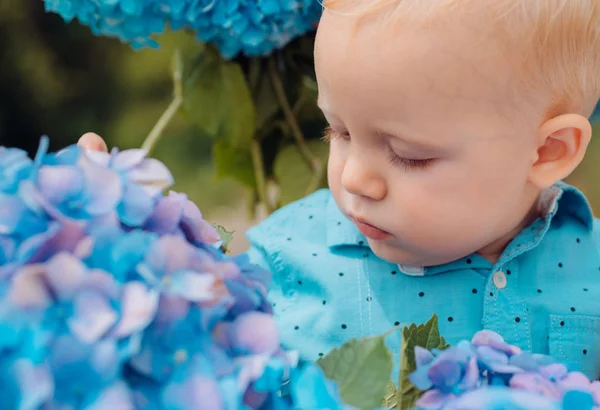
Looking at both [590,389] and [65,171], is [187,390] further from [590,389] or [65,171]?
[590,389]

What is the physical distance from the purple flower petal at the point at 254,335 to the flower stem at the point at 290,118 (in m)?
0.73

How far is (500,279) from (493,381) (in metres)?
0.37

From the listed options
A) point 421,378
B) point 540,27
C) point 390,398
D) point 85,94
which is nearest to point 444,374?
point 421,378

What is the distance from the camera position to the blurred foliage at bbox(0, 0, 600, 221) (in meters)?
1.14

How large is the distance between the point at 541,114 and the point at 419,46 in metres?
0.14

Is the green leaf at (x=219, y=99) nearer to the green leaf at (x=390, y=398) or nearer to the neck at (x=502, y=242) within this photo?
the neck at (x=502, y=242)

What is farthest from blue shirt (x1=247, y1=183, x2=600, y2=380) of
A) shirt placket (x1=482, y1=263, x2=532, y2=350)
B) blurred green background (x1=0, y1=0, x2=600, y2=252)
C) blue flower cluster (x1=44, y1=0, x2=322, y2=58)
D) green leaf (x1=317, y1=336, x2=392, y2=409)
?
blurred green background (x1=0, y1=0, x2=600, y2=252)

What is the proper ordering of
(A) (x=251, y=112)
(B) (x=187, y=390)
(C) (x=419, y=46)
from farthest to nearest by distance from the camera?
(A) (x=251, y=112) → (C) (x=419, y=46) → (B) (x=187, y=390)

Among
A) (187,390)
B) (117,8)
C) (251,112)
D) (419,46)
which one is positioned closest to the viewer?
(187,390)

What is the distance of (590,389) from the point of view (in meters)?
0.48

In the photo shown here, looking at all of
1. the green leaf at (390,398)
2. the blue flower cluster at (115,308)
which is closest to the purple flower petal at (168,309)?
the blue flower cluster at (115,308)

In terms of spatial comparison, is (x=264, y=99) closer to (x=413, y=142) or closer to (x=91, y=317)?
(x=413, y=142)

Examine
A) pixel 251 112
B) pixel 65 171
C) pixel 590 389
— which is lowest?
pixel 251 112

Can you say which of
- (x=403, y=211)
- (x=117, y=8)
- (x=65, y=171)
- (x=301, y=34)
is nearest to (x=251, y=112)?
(x=301, y=34)
